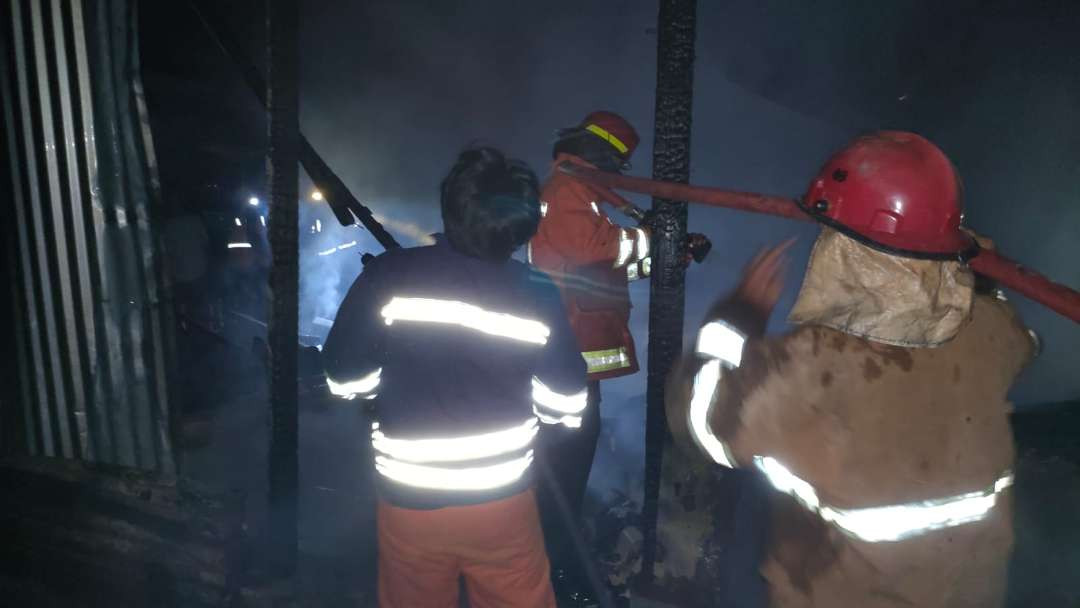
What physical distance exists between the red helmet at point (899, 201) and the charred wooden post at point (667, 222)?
111 centimetres

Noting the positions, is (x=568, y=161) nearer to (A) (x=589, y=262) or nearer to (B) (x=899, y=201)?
(A) (x=589, y=262)

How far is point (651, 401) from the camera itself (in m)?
3.03

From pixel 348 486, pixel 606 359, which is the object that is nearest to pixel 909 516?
pixel 606 359

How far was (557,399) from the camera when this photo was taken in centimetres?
232

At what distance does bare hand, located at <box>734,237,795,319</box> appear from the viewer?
176 cm

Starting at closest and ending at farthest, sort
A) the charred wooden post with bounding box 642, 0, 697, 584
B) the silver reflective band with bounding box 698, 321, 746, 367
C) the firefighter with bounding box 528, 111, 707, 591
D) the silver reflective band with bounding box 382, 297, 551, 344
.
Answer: the silver reflective band with bounding box 698, 321, 746, 367
the silver reflective band with bounding box 382, 297, 551, 344
the charred wooden post with bounding box 642, 0, 697, 584
the firefighter with bounding box 528, 111, 707, 591

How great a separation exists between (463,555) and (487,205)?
1188mm

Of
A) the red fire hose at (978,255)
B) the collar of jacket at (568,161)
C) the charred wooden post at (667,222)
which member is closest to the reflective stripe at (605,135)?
the collar of jacket at (568,161)

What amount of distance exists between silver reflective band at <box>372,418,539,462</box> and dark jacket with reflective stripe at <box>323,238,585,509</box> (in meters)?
0.02

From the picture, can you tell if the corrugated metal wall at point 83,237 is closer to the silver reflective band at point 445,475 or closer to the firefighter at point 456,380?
the firefighter at point 456,380

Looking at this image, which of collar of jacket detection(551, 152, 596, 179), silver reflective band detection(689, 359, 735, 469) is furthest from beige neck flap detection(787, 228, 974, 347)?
collar of jacket detection(551, 152, 596, 179)

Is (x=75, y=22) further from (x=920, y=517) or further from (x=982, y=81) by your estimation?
(x=982, y=81)

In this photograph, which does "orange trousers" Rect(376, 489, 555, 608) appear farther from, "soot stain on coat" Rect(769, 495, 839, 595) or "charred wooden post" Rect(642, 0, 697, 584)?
"charred wooden post" Rect(642, 0, 697, 584)

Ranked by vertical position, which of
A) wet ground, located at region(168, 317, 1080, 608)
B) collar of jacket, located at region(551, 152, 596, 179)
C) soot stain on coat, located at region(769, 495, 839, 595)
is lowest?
wet ground, located at region(168, 317, 1080, 608)
